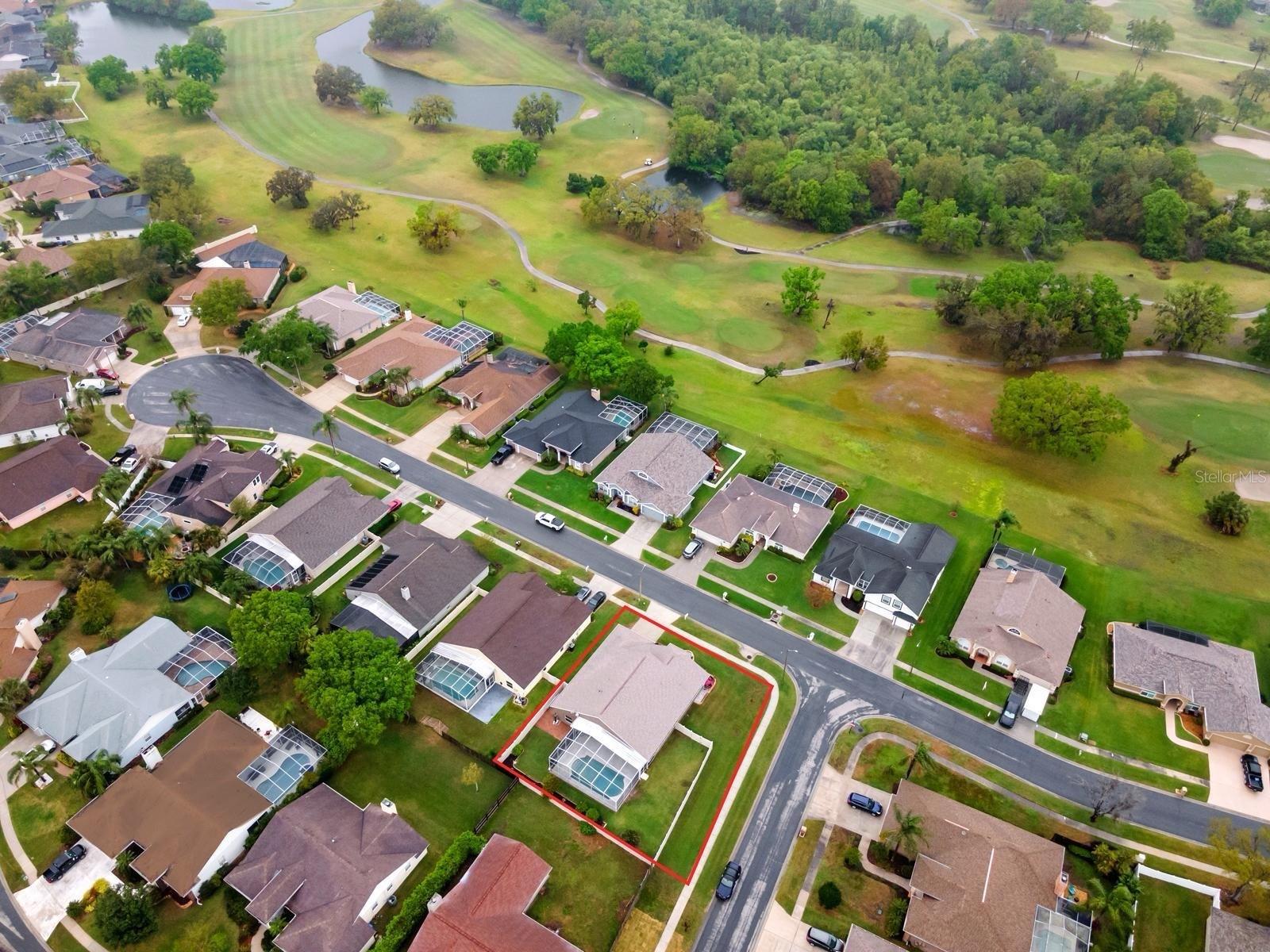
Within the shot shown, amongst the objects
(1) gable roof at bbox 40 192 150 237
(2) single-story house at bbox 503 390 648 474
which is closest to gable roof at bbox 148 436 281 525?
(2) single-story house at bbox 503 390 648 474

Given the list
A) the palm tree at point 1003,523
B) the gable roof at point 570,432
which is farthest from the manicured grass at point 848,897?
the gable roof at point 570,432

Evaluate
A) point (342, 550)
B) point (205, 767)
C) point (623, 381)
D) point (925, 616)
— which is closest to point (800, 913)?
point (925, 616)

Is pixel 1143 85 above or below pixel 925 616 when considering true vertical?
above

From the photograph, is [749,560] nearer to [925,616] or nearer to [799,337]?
[925,616]

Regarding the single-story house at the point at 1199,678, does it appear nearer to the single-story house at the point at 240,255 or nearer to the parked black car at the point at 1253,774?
the parked black car at the point at 1253,774

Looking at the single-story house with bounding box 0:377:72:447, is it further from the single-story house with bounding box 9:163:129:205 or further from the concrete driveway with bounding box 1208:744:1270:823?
the concrete driveway with bounding box 1208:744:1270:823

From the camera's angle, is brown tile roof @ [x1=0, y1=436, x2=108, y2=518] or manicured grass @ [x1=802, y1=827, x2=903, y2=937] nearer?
manicured grass @ [x1=802, y1=827, x2=903, y2=937]
